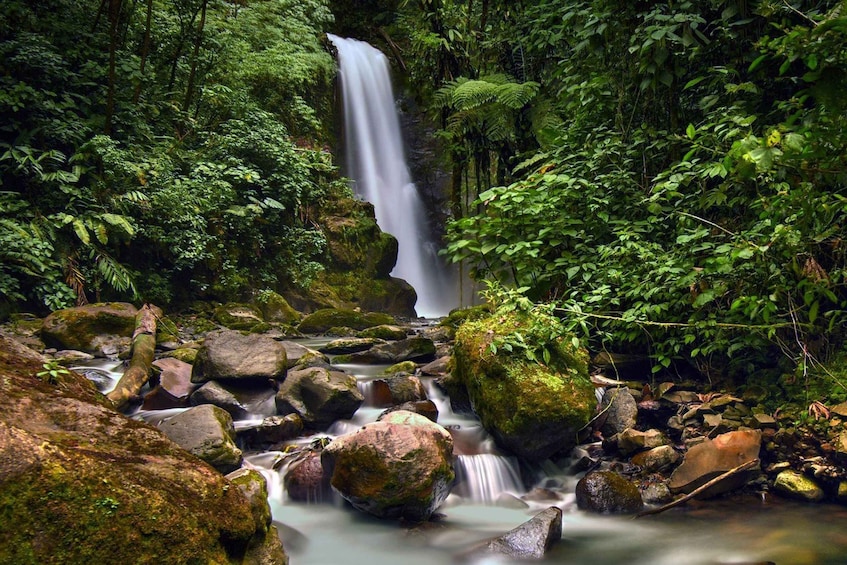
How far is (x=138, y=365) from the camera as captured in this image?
5.83 m

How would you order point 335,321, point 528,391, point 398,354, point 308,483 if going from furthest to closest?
point 335,321, point 398,354, point 528,391, point 308,483

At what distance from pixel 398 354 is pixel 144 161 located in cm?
498

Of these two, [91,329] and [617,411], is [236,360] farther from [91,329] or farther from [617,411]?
[617,411]

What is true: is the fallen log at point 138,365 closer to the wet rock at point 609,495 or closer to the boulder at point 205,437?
the boulder at point 205,437

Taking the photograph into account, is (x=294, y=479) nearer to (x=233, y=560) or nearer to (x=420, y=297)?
(x=233, y=560)

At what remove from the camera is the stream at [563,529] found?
3.79 m

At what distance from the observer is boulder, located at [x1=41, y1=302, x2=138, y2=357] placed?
6703 millimetres

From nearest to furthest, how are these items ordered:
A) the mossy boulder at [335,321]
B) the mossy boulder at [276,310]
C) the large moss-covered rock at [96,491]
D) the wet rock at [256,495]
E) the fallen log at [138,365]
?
the large moss-covered rock at [96,491]
the wet rock at [256,495]
the fallen log at [138,365]
the mossy boulder at [335,321]
the mossy boulder at [276,310]

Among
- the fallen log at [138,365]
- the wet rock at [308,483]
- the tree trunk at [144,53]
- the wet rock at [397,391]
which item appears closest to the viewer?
the wet rock at [308,483]

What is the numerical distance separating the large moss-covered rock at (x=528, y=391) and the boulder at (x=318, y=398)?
1.20m

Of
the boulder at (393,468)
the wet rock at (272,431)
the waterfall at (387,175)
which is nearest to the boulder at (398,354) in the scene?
the wet rock at (272,431)

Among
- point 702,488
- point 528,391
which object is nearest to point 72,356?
point 528,391

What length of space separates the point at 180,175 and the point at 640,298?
738cm

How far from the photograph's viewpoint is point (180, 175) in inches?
371
